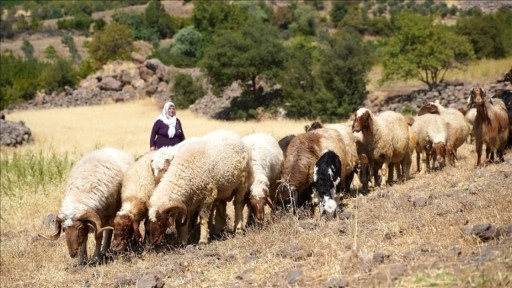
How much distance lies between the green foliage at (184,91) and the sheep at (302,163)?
3400cm

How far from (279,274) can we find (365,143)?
6643 millimetres

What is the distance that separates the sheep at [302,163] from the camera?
9992 millimetres

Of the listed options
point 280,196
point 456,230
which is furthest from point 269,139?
point 456,230

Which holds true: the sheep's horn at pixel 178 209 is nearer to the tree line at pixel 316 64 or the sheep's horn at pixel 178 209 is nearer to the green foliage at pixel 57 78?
the tree line at pixel 316 64

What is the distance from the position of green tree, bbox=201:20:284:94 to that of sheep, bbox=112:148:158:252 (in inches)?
1218

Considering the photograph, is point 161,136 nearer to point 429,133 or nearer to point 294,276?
point 294,276

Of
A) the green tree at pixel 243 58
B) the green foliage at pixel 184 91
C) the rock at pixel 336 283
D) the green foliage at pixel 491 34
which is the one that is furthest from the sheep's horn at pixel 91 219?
the green foliage at pixel 491 34

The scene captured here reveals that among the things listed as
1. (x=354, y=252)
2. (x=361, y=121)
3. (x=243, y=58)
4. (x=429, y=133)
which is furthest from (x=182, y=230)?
(x=243, y=58)

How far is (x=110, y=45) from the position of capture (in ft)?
212

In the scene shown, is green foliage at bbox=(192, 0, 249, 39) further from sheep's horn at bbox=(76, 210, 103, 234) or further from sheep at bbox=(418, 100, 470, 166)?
sheep's horn at bbox=(76, 210, 103, 234)

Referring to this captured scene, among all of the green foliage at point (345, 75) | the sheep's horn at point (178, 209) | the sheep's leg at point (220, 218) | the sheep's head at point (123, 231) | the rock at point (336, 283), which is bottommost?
the green foliage at point (345, 75)

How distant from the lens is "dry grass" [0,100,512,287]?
519 centimetres

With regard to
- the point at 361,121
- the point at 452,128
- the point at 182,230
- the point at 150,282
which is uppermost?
the point at 361,121

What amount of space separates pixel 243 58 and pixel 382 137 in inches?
1123
